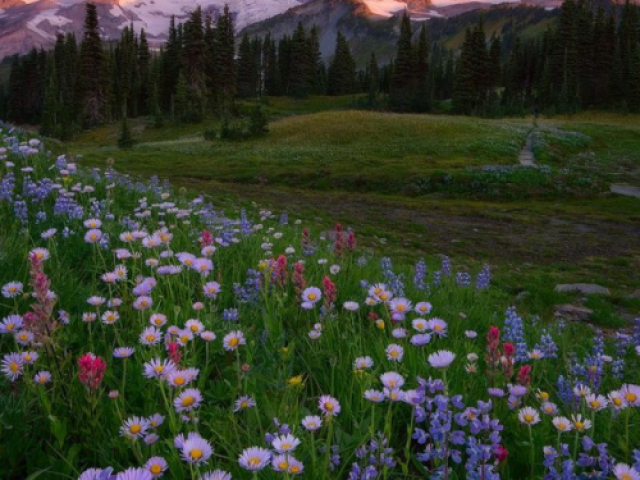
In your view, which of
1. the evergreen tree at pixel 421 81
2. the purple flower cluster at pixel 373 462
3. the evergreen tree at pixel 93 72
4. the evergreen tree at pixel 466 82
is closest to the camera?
the purple flower cluster at pixel 373 462

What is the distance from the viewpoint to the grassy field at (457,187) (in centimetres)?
1211

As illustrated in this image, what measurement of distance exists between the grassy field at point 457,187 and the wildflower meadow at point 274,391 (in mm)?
5943

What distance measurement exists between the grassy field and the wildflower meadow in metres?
5.94

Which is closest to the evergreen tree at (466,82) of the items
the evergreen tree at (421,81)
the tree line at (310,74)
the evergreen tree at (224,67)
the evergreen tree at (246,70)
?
the tree line at (310,74)

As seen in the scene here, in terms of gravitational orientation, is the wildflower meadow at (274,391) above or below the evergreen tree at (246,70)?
below

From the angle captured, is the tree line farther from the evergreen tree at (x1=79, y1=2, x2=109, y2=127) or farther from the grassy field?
the grassy field

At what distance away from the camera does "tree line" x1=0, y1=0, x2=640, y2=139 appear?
228 ft

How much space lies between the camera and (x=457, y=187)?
78.8 ft

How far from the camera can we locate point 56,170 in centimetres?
710

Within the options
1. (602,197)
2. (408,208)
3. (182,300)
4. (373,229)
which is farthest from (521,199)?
(182,300)

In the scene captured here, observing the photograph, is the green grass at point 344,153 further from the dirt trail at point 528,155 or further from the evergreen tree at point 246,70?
the evergreen tree at point 246,70

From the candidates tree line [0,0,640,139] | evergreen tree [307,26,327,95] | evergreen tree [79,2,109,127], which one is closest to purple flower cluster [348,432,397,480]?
tree line [0,0,640,139]

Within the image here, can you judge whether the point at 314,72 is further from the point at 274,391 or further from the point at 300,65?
the point at 274,391

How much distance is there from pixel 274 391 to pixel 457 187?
903 inches
